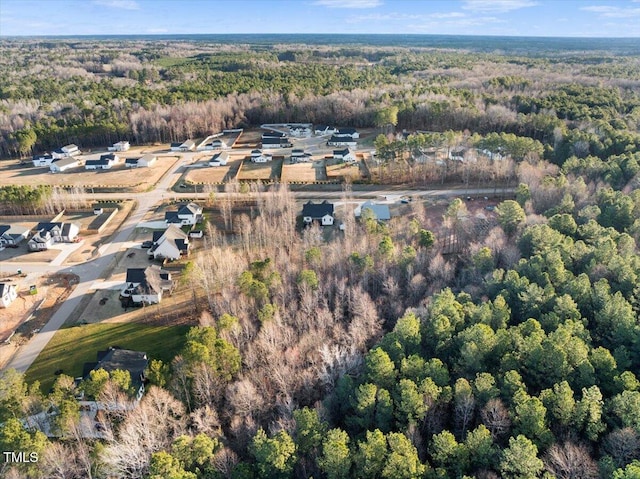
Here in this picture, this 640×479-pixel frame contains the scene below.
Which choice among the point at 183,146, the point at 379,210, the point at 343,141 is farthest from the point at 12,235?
the point at 343,141

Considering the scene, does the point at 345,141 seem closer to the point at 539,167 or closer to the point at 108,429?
the point at 539,167

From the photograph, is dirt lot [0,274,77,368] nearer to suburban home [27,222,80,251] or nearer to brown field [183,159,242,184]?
suburban home [27,222,80,251]

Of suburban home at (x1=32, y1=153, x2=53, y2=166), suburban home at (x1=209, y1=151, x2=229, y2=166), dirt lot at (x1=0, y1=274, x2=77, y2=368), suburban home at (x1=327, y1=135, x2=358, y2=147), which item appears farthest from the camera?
suburban home at (x1=327, y1=135, x2=358, y2=147)

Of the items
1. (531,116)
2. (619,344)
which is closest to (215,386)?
(619,344)

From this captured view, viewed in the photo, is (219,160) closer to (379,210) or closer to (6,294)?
(379,210)

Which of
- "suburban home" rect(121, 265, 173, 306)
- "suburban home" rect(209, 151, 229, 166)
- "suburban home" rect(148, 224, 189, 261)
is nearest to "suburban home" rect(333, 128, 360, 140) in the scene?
"suburban home" rect(209, 151, 229, 166)

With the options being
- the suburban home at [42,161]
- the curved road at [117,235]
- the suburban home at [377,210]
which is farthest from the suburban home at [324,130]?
the suburban home at [42,161]
